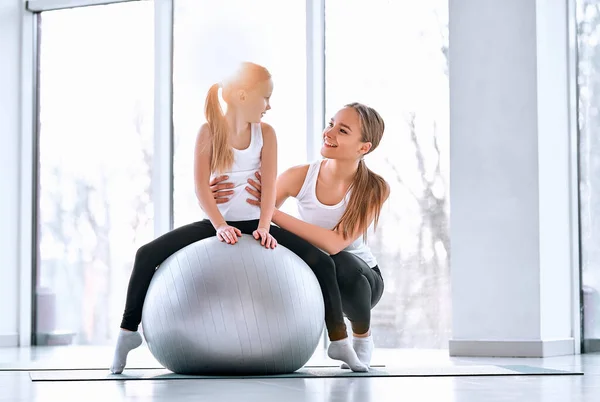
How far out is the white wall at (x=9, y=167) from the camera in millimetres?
5680

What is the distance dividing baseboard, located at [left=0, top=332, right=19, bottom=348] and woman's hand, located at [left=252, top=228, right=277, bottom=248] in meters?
3.24

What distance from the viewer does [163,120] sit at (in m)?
5.52

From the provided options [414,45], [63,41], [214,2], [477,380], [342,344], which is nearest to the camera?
[477,380]

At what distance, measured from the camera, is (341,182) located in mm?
3299

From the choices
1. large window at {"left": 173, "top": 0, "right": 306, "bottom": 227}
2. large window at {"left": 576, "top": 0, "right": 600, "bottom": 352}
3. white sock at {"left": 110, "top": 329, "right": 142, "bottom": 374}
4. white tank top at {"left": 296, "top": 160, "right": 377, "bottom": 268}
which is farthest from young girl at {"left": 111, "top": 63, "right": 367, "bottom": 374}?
large window at {"left": 576, "top": 0, "right": 600, "bottom": 352}

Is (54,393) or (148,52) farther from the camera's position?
(148,52)

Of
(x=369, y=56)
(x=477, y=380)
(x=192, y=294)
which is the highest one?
(x=369, y=56)

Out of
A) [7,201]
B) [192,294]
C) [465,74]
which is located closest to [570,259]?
[465,74]

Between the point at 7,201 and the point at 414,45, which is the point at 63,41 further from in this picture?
the point at 414,45

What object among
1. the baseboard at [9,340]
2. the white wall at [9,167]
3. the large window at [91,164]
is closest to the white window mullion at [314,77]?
the large window at [91,164]

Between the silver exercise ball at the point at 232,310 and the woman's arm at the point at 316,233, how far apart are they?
31 centimetres

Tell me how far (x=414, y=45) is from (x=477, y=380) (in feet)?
9.04

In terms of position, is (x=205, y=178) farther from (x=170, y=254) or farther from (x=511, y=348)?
(x=511, y=348)

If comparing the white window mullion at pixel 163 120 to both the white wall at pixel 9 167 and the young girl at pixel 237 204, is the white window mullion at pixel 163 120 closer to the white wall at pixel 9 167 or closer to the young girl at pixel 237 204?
the white wall at pixel 9 167
